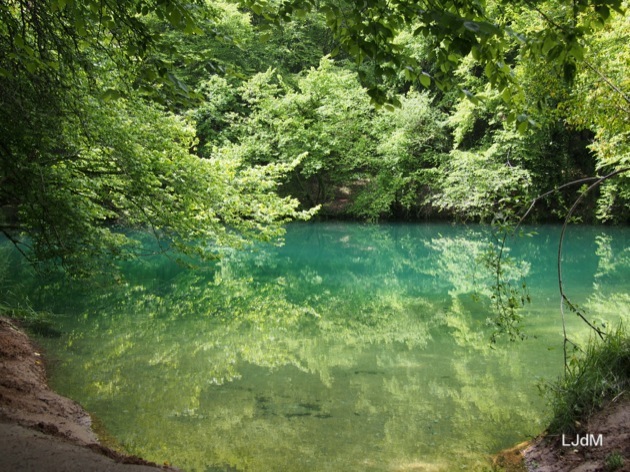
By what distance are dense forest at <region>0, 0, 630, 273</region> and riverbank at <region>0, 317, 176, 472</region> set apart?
4.02 feet

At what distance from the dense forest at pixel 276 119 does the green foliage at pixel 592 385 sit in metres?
1.22

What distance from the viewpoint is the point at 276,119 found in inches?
1025

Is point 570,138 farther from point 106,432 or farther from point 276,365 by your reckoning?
point 106,432

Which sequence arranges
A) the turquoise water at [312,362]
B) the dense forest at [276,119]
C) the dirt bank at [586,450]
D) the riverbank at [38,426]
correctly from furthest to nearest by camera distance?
the turquoise water at [312,362] < the dirt bank at [586,450] < the dense forest at [276,119] < the riverbank at [38,426]

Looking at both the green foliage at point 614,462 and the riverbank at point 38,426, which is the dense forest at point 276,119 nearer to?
the riverbank at point 38,426

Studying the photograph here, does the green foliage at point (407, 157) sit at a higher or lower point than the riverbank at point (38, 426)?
higher

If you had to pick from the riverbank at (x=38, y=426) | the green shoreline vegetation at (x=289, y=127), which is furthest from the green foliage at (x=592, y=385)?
the riverbank at (x=38, y=426)

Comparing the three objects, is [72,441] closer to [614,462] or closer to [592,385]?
[614,462]

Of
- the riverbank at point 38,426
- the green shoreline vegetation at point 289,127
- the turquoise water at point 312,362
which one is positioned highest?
the green shoreline vegetation at point 289,127

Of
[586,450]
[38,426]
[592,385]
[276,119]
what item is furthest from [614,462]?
[276,119]

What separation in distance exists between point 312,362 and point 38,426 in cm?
381

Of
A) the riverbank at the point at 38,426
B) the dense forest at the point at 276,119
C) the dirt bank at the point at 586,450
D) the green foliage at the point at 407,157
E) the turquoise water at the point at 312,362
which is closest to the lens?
the riverbank at the point at 38,426

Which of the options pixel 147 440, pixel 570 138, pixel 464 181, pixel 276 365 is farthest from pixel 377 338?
pixel 570 138

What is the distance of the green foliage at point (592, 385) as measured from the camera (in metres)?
4.06
